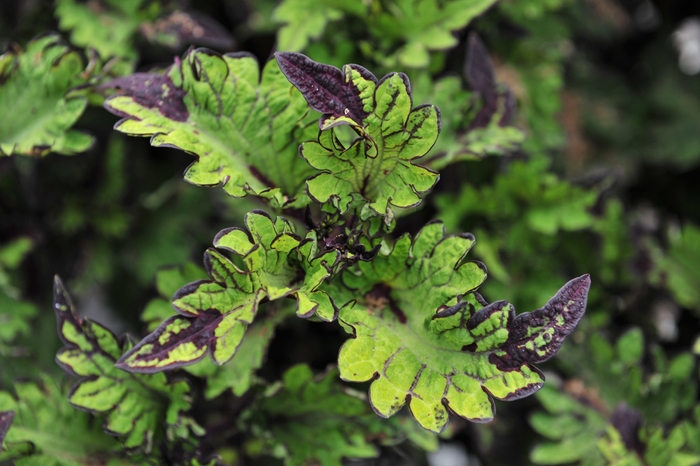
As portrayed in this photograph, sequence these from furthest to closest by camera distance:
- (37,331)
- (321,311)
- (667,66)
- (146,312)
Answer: (667,66), (37,331), (146,312), (321,311)

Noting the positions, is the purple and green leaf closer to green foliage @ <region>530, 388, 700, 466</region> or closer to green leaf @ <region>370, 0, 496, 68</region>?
green leaf @ <region>370, 0, 496, 68</region>

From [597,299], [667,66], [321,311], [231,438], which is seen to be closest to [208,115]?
[321,311]

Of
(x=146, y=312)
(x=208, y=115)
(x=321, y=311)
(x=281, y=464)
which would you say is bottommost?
(x=281, y=464)

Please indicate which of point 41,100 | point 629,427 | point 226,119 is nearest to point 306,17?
point 226,119

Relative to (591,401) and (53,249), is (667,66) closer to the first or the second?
(591,401)

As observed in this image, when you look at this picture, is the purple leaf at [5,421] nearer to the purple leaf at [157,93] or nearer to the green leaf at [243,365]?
the green leaf at [243,365]

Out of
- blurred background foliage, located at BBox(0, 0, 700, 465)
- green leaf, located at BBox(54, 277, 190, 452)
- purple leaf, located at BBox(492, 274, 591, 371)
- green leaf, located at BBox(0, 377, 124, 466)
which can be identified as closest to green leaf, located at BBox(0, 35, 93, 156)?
blurred background foliage, located at BBox(0, 0, 700, 465)

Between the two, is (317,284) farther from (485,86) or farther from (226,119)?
(485,86)
